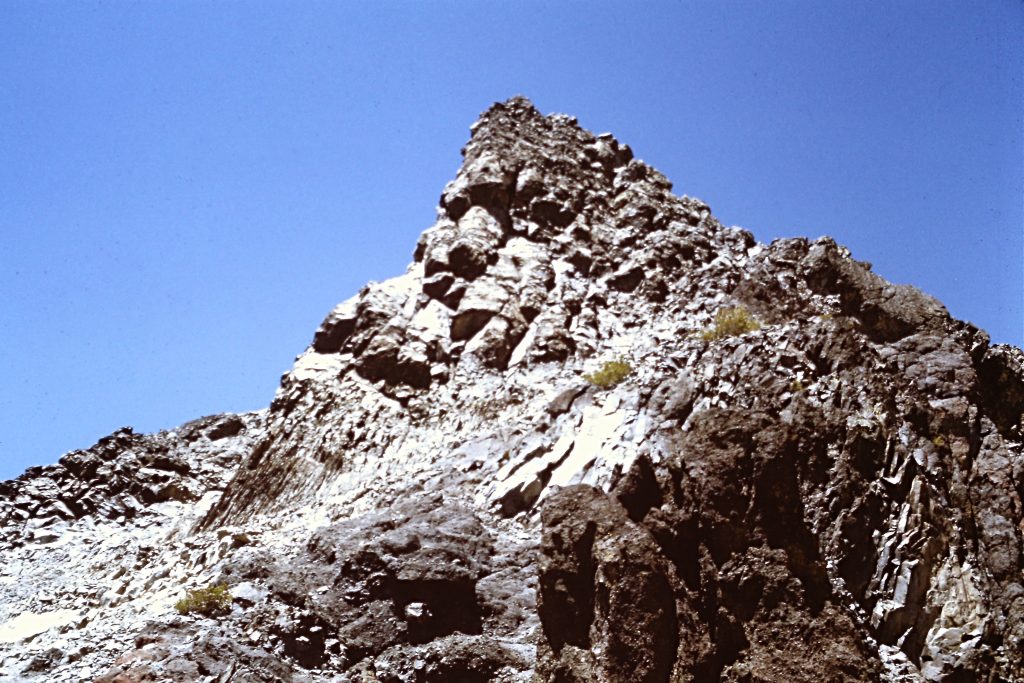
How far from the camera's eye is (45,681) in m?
12.6

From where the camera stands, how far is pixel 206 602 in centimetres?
1348

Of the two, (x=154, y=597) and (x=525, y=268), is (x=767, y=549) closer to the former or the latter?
(x=154, y=597)

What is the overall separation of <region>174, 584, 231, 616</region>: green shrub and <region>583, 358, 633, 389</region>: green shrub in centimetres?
848

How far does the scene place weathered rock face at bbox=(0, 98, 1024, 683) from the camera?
10.9 metres

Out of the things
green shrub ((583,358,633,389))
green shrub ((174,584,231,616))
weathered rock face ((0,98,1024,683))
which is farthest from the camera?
green shrub ((583,358,633,389))

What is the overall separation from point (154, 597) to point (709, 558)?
39.3 feet

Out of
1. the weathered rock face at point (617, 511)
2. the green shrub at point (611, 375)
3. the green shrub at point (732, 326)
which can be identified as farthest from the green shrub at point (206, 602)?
the green shrub at point (732, 326)

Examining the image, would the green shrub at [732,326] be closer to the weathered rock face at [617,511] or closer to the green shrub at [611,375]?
the weathered rock face at [617,511]

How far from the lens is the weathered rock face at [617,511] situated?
1088cm

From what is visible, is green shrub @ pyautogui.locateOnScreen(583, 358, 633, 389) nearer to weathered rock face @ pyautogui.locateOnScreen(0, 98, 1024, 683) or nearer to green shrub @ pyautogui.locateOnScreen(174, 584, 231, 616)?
weathered rock face @ pyautogui.locateOnScreen(0, 98, 1024, 683)

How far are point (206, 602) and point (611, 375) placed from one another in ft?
29.9

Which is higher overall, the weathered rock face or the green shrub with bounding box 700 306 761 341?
the green shrub with bounding box 700 306 761 341

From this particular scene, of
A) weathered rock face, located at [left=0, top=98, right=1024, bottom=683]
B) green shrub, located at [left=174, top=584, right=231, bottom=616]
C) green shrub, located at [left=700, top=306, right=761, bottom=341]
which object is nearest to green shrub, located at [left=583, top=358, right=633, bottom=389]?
weathered rock face, located at [left=0, top=98, right=1024, bottom=683]

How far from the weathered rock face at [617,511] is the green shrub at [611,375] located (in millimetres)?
206
